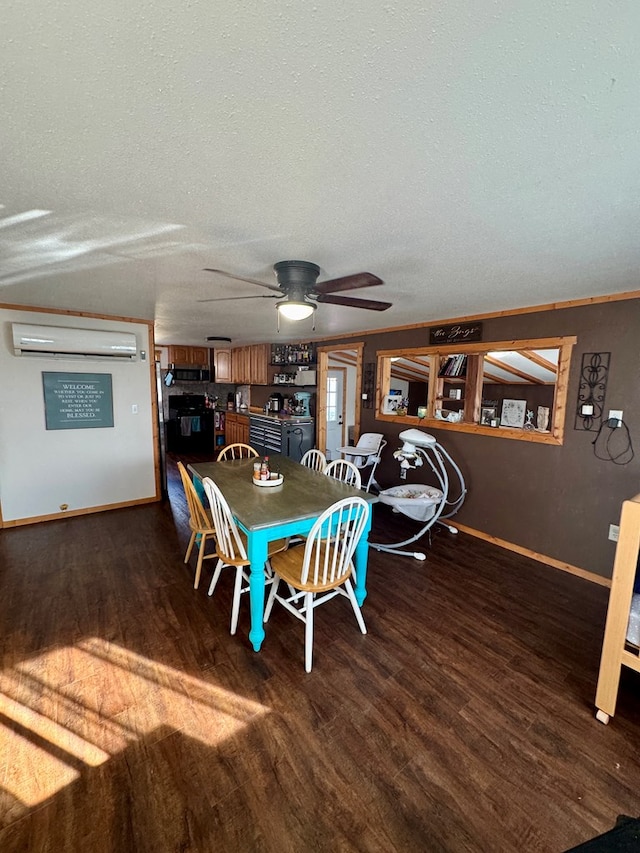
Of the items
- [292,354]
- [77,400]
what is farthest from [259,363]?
[77,400]

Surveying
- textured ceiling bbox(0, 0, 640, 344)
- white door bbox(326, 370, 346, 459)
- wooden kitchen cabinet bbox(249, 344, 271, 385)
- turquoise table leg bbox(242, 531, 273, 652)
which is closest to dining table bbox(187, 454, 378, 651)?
turquoise table leg bbox(242, 531, 273, 652)

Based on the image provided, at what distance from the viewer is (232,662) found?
201cm

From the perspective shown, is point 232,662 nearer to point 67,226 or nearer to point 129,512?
point 67,226

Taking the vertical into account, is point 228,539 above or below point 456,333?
below

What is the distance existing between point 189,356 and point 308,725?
7.18m

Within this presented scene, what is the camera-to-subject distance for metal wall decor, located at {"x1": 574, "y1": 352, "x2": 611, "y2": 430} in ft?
9.29

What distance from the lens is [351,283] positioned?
6.46 feet

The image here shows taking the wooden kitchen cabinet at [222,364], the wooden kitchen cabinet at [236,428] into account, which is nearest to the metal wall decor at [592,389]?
the wooden kitchen cabinet at [236,428]

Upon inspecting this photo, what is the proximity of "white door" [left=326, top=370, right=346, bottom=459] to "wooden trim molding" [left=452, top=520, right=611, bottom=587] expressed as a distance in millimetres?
3569

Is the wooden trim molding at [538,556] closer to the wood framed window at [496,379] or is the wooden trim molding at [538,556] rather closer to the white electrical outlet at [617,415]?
the wood framed window at [496,379]

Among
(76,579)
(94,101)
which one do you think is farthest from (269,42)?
(76,579)

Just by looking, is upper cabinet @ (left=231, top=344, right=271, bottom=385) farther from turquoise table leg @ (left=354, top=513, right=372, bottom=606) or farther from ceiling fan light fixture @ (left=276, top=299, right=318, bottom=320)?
turquoise table leg @ (left=354, top=513, right=372, bottom=606)

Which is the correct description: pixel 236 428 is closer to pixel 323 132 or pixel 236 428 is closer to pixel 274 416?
pixel 274 416

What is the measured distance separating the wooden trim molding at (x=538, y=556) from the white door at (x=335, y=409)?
11.7 ft
